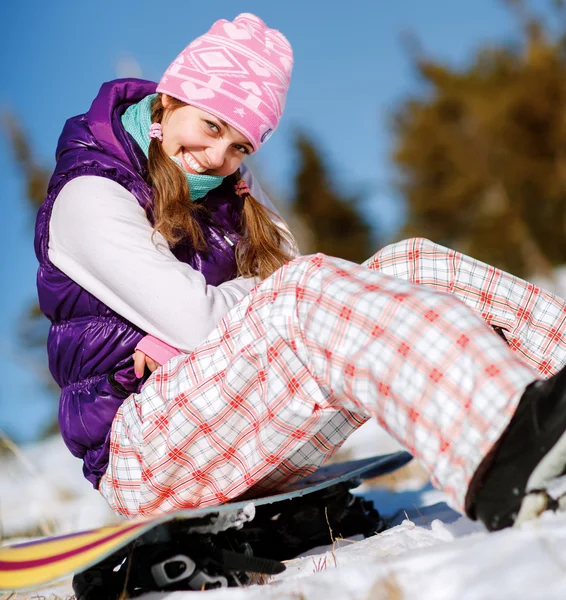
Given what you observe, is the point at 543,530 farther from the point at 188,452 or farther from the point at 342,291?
the point at 188,452

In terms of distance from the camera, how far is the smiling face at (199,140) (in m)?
Answer: 2.35

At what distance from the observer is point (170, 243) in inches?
85.6

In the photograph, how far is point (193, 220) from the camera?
2277 mm

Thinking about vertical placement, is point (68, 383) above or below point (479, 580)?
below

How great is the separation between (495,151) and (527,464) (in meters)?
19.1

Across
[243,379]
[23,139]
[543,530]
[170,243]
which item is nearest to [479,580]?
[543,530]

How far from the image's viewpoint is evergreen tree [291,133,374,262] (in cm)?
2214

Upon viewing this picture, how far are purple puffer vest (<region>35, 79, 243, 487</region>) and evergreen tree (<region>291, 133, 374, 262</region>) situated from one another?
1969 cm

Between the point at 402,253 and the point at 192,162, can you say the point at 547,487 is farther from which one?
the point at 192,162

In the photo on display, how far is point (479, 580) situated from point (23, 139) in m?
23.3

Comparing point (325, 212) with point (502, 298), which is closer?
point (502, 298)

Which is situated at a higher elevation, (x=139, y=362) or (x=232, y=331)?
(x=232, y=331)

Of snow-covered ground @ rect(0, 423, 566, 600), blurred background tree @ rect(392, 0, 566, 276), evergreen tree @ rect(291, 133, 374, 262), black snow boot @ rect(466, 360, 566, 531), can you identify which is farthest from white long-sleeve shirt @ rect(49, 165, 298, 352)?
evergreen tree @ rect(291, 133, 374, 262)

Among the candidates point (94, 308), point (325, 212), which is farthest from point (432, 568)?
point (325, 212)
